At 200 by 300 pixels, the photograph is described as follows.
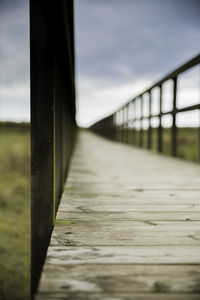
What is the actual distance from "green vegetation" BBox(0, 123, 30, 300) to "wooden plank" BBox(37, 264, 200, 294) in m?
5.85

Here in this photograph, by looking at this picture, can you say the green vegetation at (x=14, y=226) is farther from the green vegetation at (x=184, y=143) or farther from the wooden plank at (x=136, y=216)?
the wooden plank at (x=136, y=216)

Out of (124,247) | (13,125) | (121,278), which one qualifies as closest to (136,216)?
(124,247)

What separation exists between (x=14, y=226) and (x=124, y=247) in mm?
9515

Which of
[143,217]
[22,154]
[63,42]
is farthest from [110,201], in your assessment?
[22,154]

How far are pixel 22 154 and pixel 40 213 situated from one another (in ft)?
57.3

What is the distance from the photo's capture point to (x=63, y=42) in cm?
153

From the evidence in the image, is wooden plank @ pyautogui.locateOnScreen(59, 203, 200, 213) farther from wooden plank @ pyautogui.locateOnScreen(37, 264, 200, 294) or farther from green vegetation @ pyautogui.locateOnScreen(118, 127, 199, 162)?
green vegetation @ pyautogui.locateOnScreen(118, 127, 199, 162)


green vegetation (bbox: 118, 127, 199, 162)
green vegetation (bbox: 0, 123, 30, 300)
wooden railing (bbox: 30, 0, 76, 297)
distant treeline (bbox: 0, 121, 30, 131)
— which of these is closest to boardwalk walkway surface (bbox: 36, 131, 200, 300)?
wooden railing (bbox: 30, 0, 76, 297)

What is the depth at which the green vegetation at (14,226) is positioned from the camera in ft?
21.8

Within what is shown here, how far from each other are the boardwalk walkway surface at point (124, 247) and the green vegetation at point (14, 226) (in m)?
5.29

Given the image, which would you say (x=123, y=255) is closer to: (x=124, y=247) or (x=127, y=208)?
(x=124, y=247)

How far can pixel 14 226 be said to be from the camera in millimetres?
9938

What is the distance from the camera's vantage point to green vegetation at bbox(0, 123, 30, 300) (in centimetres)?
665

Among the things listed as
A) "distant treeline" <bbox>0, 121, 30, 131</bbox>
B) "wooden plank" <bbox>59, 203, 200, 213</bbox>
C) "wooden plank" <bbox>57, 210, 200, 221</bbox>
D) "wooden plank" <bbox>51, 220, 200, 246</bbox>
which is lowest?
"wooden plank" <bbox>51, 220, 200, 246</bbox>
